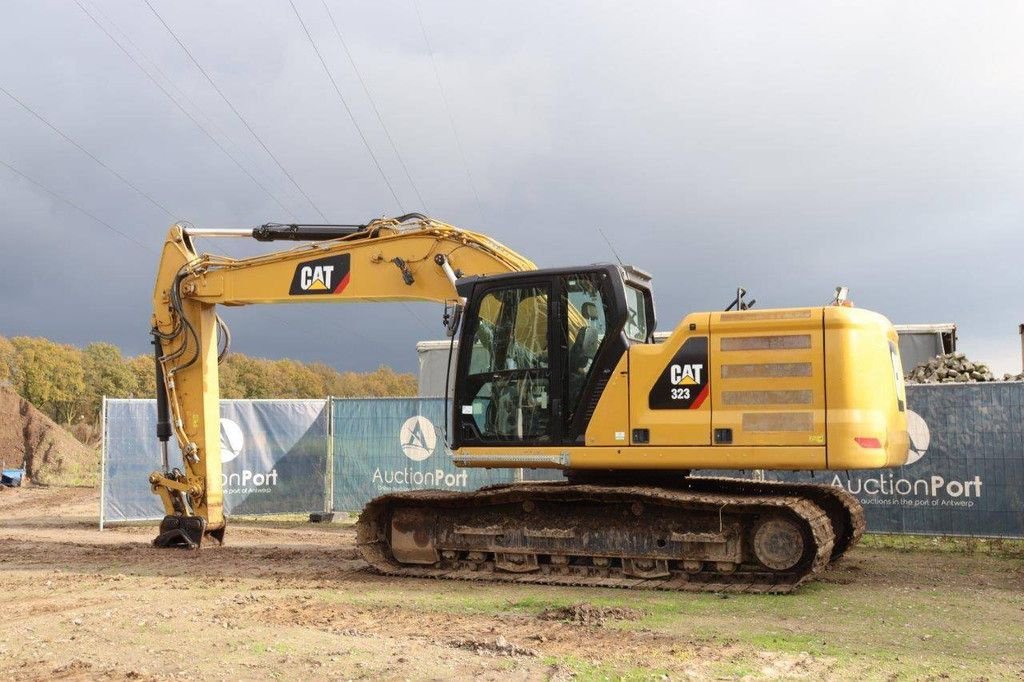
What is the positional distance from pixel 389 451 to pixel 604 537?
807cm

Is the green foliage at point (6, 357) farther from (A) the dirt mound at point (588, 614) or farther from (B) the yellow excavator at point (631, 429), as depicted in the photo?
(A) the dirt mound at point (588, 614)

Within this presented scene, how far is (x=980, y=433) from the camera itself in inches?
522

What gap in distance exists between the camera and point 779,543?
891cm

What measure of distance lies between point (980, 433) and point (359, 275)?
8.88 metres

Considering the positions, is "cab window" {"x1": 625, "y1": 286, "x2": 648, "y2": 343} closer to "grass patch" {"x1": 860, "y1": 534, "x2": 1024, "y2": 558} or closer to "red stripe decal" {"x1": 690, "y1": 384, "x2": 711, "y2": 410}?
"red stripe decal" {"x1": 690, "y1": 384, "x2": 711, "y2": 410}

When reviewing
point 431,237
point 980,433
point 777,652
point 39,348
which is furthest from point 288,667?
point 39,348

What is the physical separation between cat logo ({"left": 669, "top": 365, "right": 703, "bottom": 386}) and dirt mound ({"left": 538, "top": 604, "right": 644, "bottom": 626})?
2.27 meters

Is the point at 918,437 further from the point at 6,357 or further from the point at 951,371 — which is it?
the point at 6,357

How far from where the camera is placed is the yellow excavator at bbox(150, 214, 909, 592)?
8812 millimetres

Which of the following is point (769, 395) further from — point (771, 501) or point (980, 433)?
point (980, 433)

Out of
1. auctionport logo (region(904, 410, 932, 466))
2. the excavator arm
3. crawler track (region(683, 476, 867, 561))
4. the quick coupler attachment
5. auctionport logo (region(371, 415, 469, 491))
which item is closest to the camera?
crawler track (region(683, 476, 867, 561))

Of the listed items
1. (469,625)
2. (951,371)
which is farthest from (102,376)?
(469,625)

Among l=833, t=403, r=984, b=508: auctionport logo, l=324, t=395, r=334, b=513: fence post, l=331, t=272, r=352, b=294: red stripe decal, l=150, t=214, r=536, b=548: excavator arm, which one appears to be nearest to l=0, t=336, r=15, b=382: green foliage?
l=324, t=395, r=334, b=513: fence post

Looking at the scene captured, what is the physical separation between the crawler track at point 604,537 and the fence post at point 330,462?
7.01 metres
